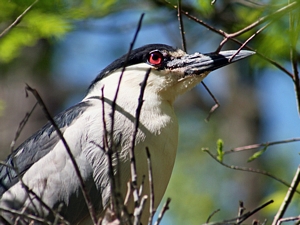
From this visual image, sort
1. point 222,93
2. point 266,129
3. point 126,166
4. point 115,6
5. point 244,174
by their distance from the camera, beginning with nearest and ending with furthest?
1. point 126,166
2. point 115,6
3. point 244,174
4. point 266,129
5. point 222,93

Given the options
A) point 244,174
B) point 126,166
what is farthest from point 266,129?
point 126,166

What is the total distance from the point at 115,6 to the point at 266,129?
365 centimetres

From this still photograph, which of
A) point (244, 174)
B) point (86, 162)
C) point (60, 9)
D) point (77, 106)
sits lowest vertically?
point (244, 174)

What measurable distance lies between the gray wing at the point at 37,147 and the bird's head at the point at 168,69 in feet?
1.11

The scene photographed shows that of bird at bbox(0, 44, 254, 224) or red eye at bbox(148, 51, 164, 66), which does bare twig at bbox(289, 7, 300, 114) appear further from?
red eye at bbox(148, 51, 164, 66)

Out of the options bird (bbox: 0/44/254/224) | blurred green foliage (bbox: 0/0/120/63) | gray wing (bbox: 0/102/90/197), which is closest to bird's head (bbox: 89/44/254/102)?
bird (bbox: 0/44/254/224)

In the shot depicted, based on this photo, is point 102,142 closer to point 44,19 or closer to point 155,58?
point 155,58

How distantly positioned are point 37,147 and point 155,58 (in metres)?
1.04

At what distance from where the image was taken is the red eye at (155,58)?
4290 mm

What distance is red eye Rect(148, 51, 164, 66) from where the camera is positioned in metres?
4.29

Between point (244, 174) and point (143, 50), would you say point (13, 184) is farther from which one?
point (244, 174)

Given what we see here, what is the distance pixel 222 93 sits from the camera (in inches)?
354

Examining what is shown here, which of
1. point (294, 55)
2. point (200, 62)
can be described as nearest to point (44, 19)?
point (200, 62)

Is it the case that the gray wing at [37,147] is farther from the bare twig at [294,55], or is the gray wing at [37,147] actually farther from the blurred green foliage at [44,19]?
the bare twig at [294,55]
